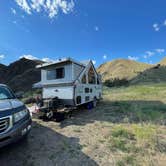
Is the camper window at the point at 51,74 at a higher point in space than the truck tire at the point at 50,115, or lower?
higher

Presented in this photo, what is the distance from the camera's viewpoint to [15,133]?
137 inches

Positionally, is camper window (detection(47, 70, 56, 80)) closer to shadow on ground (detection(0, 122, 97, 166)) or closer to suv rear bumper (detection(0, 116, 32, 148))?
shadow on ground (detection(0, 122, 97, 166))

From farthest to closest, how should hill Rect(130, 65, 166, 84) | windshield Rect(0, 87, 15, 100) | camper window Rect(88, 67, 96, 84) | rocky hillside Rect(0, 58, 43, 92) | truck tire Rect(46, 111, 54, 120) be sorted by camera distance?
hill Rect(130, 65, 166, 84) → rocky hillside Rect(0, 58, 43, 92) → camper window Rect(88, 67, 96, 84) → truck tire Rect(46, 111, 54, 120) → windshield Rect(0, 87, 15, 100)

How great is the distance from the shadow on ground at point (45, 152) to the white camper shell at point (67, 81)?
2910mm

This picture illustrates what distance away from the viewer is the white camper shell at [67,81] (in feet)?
25.2

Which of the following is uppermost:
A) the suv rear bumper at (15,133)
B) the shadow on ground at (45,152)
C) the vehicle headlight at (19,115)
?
the vehicle headlight at (19,115)

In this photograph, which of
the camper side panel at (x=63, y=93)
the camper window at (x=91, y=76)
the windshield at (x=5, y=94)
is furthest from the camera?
the camper window at (x=91, y=76)

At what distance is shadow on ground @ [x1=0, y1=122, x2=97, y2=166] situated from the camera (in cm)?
353

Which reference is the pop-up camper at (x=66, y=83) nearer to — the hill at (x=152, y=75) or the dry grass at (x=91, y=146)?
the dry grass at (x=91, y=146)

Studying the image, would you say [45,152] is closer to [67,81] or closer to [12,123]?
[12,123]

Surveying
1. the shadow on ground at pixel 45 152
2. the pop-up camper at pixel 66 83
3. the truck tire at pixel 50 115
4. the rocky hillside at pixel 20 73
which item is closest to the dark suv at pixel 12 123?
the shadow on ground at pixel 45 152

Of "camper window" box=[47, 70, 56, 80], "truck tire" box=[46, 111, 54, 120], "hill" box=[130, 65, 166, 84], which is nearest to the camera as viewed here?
"truck tire" box=[46, 111, 54, 120]

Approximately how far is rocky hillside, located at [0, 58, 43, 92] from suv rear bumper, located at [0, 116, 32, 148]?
101 ft

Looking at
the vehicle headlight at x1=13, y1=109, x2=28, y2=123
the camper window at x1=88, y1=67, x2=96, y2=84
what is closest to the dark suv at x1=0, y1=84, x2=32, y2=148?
the vehicle headlight at x1=13, y1=109, x2=28, y2=123
